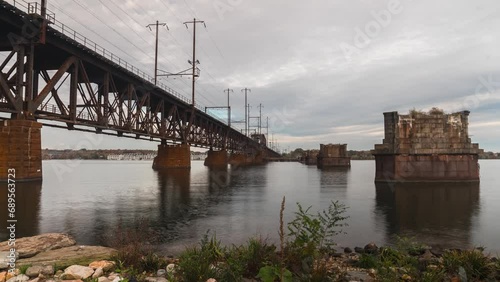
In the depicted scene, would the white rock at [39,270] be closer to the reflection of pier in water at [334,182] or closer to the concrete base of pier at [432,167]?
the reflection of pier in water at [334,182]

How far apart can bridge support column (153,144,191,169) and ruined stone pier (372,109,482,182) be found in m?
45.9

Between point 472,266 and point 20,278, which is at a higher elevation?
point 472,266

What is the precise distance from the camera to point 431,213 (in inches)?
731

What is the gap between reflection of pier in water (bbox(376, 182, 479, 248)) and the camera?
13.2 metres

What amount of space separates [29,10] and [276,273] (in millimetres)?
31805

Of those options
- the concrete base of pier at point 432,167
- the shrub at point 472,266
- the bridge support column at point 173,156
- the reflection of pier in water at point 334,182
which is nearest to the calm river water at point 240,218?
the shrub at point 472,266

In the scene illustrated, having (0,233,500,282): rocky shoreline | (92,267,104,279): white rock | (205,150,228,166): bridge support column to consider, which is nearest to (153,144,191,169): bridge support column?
(205,150,228,166): bridge support column

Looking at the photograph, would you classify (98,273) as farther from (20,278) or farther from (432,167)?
(432,167)

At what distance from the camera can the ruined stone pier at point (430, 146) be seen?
3391 centimetres

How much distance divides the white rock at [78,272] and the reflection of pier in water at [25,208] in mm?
Answer: 6611

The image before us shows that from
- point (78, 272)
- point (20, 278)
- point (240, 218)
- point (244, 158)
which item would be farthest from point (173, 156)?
point (244, 158)

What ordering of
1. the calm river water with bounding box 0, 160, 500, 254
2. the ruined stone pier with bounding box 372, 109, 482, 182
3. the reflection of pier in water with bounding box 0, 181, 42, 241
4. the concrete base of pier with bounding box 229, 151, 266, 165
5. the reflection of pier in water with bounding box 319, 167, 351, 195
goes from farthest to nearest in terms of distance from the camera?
the concrete base of pier with bounding box 229, 151, 266, 165 → the reflection of pier in water with bounding box 319, 167, 351, 195 → the ruined stone pier with bounding box 372, 109, 482, 182 → the reflection of pier in water with bounding box 0, 181, 42, 241 → the calm river water with bounding box 0, 160, 500, 254

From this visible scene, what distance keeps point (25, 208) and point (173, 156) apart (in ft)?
167

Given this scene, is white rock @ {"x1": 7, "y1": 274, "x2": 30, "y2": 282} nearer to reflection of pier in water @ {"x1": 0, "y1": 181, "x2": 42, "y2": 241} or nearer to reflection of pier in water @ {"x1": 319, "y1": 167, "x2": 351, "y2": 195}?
reflection of pier in water @ {"x1": 0, "y1": 181, "x2": 42, "y2": 241}
